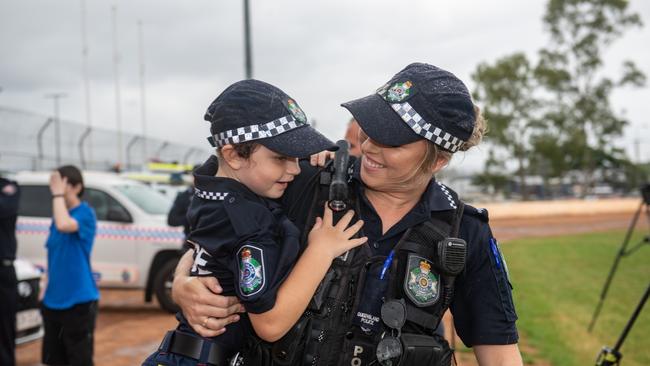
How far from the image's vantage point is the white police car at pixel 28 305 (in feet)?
20.4

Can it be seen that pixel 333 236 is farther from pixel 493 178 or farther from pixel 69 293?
pixel 493 178

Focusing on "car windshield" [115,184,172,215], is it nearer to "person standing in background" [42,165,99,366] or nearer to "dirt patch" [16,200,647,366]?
"dirt patch" [16,200,647,366]

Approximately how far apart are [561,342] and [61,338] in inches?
214

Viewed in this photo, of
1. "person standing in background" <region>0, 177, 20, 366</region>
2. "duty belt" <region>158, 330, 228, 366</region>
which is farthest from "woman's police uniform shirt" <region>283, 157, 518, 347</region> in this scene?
"person standing in background" <region>0, 177, 20, 366</region>

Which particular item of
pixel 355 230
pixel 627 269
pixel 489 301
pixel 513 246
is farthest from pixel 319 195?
pixel 513 246

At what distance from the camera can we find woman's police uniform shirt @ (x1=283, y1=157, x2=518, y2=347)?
78.2 inches

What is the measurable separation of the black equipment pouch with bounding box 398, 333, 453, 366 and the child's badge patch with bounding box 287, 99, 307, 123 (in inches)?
33.0

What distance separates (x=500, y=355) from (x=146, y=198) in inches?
315

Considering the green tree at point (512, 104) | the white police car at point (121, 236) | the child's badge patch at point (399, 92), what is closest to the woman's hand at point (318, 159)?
the child's badge patch at point (399, 92)

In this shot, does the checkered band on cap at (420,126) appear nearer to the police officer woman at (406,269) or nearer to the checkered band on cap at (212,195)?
the police officer woman at (406,269)

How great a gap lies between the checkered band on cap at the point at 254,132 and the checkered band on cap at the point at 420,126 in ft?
1.30

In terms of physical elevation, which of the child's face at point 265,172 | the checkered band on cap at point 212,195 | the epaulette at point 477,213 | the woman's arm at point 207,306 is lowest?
the woman's arm at point 207,306

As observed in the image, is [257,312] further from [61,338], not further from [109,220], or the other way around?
[109,220]

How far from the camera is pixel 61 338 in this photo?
4871 millimetres
